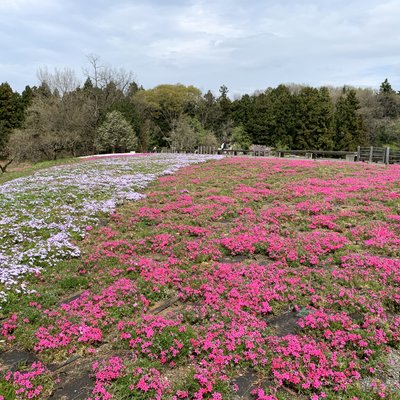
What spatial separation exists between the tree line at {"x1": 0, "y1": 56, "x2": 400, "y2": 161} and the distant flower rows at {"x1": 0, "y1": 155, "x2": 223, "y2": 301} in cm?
3453

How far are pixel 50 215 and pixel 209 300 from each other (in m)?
7.66

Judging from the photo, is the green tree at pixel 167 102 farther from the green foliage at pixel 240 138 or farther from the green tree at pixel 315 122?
the green tree at pixel 315 122

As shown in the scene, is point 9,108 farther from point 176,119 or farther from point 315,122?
point 315,122

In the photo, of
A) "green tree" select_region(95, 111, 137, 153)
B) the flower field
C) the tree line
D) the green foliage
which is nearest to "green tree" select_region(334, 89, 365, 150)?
the tree line

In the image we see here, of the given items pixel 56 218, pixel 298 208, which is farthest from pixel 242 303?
pixel 56 218

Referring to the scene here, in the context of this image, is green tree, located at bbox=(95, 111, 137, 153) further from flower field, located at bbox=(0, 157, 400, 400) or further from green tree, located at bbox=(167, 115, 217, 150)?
flower field, located at bbox=(0, 157, 400, 400)

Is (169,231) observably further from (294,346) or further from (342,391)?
(342,391)

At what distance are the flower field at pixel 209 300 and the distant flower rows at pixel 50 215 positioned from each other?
0.07 meters

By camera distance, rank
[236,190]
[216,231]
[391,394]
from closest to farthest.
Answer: [391,394], [216,231], [236,190]

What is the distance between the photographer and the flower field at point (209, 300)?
4.79 meters

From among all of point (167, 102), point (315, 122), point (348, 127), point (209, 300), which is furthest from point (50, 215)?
point (167, 102)

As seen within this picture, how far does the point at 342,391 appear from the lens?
452cm

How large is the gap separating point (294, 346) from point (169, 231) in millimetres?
→ 6110

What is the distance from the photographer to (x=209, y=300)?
670cm
